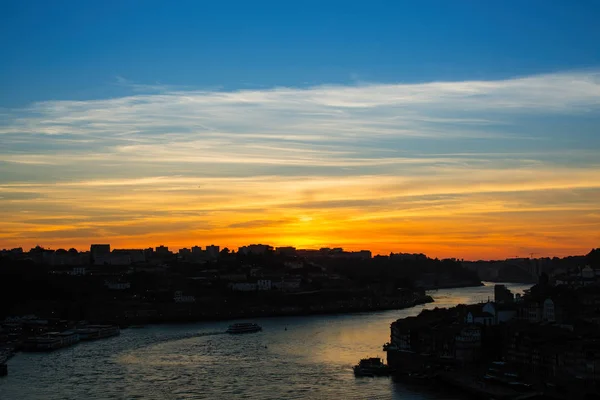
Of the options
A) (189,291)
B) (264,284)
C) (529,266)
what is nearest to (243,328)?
(189,291)

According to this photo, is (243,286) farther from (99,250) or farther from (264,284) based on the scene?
(99,250)

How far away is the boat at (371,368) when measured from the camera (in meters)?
14.4

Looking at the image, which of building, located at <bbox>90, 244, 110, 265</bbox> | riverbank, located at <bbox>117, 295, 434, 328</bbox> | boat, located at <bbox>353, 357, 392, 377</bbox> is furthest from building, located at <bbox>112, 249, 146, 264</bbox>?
boat, located at <bbox>353, 357, 392, 377</bbox>

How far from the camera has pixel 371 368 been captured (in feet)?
47.5

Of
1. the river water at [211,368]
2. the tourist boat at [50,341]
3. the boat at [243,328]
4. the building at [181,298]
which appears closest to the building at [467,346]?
the river water at [211,368]

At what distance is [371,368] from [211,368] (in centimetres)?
311

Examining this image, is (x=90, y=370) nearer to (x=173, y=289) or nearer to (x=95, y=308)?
(x=95, y=308)

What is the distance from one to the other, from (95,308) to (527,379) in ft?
64.6

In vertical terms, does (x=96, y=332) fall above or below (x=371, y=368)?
above

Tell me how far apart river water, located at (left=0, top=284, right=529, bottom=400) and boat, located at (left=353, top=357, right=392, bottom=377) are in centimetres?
17

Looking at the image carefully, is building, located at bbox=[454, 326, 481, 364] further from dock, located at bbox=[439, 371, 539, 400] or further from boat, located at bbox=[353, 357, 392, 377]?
boat, located at bbox=[353, 357, 392, 377]

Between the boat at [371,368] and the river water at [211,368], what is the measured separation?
0.57 feet

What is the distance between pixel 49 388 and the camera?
1365cm

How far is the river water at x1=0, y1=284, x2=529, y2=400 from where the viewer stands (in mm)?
12969
